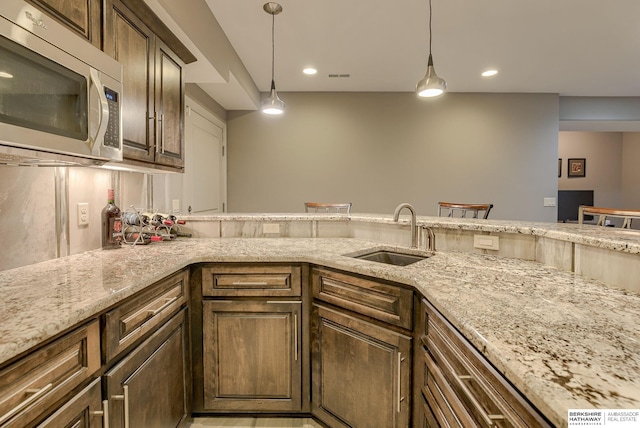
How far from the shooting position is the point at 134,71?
1527mm

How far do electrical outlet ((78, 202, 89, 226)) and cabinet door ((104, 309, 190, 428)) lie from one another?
27.4 inches

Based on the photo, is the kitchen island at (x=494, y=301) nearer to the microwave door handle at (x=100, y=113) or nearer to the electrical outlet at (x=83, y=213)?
the electrical outlet at (x=83, y=213)

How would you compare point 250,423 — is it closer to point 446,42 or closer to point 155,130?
point 155,130

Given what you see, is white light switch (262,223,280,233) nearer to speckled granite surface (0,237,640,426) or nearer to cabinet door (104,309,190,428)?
speckled granite surface (0,237,640,426)

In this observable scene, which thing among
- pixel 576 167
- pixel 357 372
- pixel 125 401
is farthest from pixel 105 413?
pixel 576 167

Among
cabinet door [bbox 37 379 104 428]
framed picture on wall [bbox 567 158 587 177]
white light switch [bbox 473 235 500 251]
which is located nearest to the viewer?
cabinet door [bbox 37 379 104 428]

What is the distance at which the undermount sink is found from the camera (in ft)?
5.54

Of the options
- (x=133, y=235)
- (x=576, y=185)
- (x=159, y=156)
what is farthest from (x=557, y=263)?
(x=576, y=185)

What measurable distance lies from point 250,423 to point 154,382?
0.69 metres

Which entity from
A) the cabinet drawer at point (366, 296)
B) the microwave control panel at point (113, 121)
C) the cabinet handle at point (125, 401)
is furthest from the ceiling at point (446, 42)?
the cabinet handle at point (125, 401)

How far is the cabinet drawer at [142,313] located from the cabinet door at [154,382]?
0.16 feet

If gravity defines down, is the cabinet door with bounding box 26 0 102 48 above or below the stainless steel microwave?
above

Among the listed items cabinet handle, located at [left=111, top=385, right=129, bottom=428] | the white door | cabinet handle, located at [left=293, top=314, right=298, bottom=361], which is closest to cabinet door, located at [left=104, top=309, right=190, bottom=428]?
cabinet handle, located at [left=111, top=385, right=129, bottom=428]

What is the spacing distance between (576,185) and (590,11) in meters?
5.22
